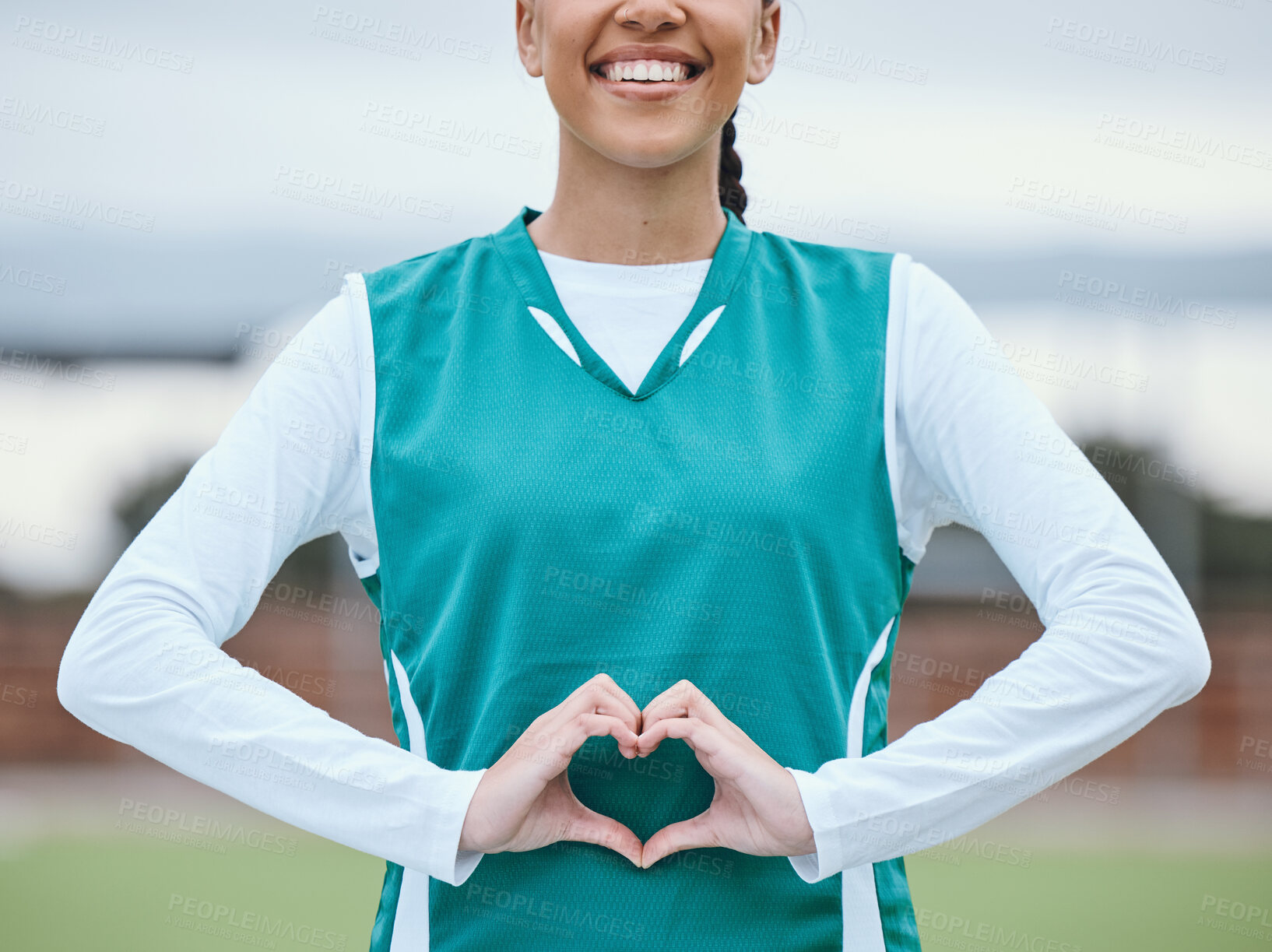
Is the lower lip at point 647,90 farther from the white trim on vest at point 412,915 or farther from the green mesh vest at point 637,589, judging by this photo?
the white trim on vest at point 412,915

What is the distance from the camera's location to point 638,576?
3.20ft

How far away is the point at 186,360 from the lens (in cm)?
714

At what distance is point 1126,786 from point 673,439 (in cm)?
684

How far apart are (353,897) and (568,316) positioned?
4.68 m

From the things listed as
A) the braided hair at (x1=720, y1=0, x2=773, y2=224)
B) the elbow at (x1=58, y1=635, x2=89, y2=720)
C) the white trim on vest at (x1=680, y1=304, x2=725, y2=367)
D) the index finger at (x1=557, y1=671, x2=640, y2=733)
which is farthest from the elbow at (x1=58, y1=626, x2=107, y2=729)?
the braided hair at (x1=720, y1=0, x2=773, y2=224)

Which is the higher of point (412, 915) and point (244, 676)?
point (244, 676)

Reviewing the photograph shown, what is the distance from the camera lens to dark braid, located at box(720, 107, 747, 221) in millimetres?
1338

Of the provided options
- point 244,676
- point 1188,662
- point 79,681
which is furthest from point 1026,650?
point 79,681

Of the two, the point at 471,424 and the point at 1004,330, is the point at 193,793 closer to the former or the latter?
the point at 1004,330

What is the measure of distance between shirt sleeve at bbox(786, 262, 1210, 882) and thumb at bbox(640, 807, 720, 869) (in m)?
0.07

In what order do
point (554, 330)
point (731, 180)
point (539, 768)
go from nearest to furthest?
point (539, 768), point (554, 330), point (731, 180)

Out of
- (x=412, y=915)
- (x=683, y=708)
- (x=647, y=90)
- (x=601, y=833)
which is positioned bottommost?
(x=412, y=915)

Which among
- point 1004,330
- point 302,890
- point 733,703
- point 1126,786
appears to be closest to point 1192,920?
point 1126,786

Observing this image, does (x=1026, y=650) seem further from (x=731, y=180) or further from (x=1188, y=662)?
(x=731, y=180)
